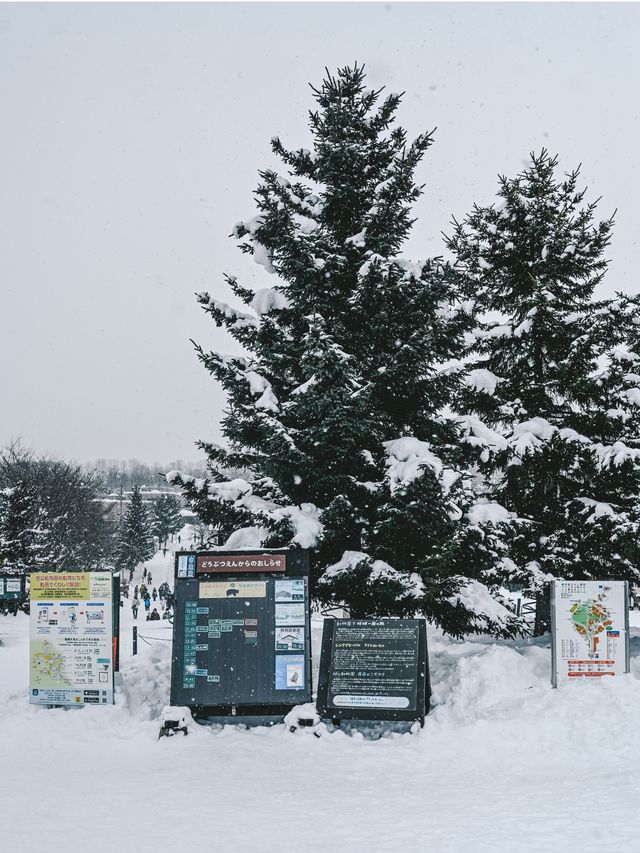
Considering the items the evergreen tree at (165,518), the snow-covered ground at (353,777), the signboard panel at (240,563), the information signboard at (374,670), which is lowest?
the snow-covered ground at (353,777)

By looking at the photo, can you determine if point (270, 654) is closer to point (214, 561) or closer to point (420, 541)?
point (214, 561)

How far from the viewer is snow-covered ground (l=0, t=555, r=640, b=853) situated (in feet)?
21.4

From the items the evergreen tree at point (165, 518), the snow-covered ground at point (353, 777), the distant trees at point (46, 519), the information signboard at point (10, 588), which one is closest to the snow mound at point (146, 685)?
the snow-covered ground at point (353, 777)

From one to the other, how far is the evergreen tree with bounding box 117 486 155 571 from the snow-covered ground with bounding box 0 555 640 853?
7507 cm

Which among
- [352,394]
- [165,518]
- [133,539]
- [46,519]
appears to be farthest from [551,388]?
[165,518]

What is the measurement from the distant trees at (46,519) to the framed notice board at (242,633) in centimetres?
3544

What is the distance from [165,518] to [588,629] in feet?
389

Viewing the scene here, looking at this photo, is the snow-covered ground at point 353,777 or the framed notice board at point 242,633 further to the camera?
the framed notice board at point 242,633

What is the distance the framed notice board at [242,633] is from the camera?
10750mm

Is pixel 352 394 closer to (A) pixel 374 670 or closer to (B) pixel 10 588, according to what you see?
(A) pixel 374 670

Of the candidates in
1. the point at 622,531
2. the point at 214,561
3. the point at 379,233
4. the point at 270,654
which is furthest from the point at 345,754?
the point at 379,233

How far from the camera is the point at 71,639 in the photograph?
38.9 feet

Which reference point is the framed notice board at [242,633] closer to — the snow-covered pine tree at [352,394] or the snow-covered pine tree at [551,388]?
the snow-covered pine tree at [352,394]

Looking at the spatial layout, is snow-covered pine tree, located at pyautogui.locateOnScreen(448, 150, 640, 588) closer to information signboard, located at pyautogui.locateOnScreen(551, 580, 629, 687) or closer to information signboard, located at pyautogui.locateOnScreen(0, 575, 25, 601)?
information signboard, located at pyautogui.locateOnScreen(551, 580, 629, 687)
